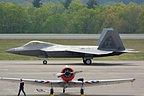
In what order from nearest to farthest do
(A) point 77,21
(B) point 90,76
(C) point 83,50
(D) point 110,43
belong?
(B) point 90,76, (C) point 83,50, (D) point 110,43, (A) point 77,21

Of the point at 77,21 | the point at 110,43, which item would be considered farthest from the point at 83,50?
the point at 77,21

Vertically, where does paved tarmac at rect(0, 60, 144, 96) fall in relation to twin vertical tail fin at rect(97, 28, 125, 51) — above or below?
below

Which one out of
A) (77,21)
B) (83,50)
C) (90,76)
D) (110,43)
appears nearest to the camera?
(90,76)

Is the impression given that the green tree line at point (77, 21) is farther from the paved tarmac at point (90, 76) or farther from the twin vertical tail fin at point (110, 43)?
the paved tarmac at point (90, 76)

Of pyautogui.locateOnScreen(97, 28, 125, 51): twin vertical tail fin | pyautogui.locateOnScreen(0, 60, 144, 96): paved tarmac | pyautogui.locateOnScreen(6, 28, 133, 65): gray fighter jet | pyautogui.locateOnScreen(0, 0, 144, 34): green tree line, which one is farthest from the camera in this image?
pyautogui.locateOnScreen(0, 0, 144, 34): green tree line

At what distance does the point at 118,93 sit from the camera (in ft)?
81.0

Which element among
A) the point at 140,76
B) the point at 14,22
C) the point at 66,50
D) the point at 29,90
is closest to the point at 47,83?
the point at 29,90

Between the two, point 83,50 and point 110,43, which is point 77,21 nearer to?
point 110,43

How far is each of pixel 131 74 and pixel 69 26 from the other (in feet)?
252

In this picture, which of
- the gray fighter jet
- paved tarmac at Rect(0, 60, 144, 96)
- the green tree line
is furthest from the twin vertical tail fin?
the green tree line

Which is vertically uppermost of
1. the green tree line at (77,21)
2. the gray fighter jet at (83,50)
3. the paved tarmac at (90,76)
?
the green tree line at (77,21)

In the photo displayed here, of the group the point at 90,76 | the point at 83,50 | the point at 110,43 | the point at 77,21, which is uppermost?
the point at 77,21

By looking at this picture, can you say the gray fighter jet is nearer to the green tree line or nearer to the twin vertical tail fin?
the twin vertical tail fin

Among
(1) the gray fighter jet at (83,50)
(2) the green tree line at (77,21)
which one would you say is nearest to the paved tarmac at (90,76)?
(1) the gray fighter jet at (83,50)
